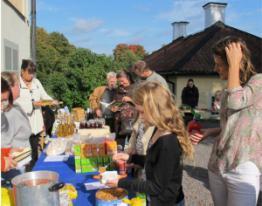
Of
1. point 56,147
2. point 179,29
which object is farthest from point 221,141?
point 179,29

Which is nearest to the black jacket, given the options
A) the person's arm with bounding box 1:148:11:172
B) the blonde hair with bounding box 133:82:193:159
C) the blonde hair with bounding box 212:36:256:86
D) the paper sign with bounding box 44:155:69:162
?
the paper sign with bounding box 44:155:69:162

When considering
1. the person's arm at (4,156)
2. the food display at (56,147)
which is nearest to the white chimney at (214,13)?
the food display at (56,147)

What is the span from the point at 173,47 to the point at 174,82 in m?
5.01

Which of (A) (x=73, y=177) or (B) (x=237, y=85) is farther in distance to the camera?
(A) (x=73, y=177)

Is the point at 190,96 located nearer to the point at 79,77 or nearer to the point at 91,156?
the point at 79,77

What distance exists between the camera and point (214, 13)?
17453 millimetres

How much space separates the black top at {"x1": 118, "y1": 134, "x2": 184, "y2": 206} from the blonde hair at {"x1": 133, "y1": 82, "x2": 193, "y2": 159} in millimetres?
68

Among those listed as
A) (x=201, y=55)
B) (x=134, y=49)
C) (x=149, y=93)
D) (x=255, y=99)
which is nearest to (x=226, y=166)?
(x=255, y=99)

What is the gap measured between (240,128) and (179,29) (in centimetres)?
1982

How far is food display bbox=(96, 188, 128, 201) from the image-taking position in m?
1.73

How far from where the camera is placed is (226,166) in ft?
6.24

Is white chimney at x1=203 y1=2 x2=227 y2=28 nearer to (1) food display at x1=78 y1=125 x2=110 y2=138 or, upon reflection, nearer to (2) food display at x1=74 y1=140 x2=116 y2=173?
(1) food display at x1=78 y1=125 x2=110 y2=138

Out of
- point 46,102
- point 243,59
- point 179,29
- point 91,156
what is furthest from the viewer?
point 179,29

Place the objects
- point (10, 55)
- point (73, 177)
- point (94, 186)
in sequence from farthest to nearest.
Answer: point (10, 55) → point (73, 177) → point (94, 186)
